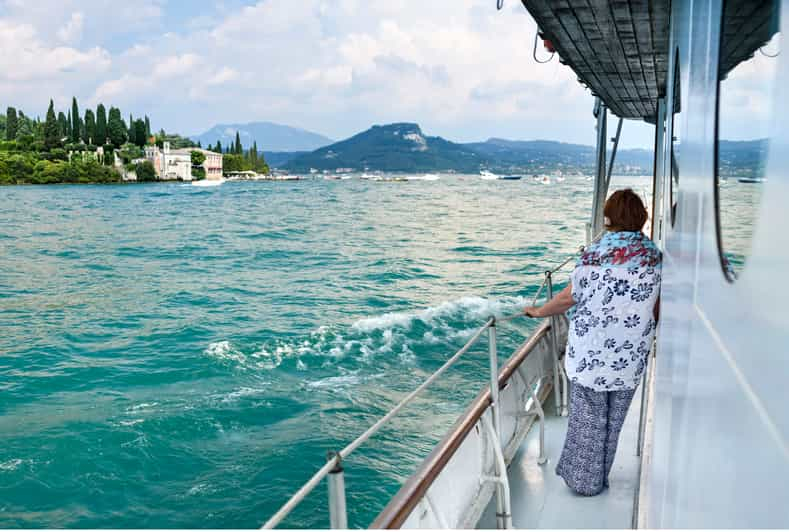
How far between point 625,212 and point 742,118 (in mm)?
1457

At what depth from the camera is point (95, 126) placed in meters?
81.3

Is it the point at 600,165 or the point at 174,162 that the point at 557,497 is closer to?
the point at 600,165

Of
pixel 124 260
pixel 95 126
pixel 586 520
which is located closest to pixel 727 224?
pixel 586 520

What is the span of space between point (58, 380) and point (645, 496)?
14.1m

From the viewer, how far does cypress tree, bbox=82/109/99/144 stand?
80500mm

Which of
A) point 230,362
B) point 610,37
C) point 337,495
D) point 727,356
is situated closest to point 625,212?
point 337,495

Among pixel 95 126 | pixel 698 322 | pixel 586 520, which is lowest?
pixel 586 520

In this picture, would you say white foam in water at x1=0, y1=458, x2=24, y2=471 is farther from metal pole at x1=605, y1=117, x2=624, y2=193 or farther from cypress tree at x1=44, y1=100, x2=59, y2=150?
cypress tree at x1=44, y1=100, x2=59, y2=150

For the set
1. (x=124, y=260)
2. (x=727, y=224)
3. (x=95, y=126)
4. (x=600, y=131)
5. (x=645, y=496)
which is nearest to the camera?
(x=727, y=224)

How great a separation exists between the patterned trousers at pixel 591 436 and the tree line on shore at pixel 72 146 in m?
80.7

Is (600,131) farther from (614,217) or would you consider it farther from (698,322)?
(698,322)

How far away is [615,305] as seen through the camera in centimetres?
199

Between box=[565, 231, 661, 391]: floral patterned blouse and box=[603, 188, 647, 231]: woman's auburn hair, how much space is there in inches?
1.1

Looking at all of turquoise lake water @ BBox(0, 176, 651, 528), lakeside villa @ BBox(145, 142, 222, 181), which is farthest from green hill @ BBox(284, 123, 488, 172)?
turquoise lake water @ BBox(0, 176, 651, 528)
